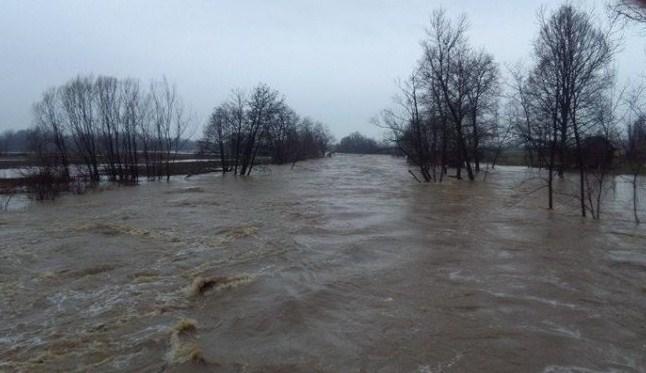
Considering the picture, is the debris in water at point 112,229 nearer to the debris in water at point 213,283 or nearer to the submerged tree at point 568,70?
the debris in water at point 213,283

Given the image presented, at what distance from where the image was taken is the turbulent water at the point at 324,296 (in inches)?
218

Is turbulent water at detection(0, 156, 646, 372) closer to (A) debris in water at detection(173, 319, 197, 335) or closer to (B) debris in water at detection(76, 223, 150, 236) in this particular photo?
(A) debris in water at detection(173, 319, 197, 335)

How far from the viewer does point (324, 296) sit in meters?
7.78

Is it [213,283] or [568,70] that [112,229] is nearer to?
[213,283]

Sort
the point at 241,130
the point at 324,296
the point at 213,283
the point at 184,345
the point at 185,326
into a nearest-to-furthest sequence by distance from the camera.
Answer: the point at 184,345 < the point at 185,326 < the point at 324,296 < the point at 213,283 < the point at 241,130

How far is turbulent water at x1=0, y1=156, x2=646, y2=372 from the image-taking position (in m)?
5.54

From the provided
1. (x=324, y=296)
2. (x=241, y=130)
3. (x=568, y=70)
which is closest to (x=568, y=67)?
(x=568, y=70)

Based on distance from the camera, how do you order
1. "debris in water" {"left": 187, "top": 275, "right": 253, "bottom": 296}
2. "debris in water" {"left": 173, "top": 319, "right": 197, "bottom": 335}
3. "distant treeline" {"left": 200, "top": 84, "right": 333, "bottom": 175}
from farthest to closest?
"distant treeline" {"left": 200, "top": 84, "right": 333, "bottom": 175} → "debris in water" {"left": 187, "top": 275, "right": 253, "bottom": 296} → "debris in water" {"left": 173, "top": 319, "right": 197, "bottom": 335}

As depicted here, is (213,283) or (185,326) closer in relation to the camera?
(185,326)

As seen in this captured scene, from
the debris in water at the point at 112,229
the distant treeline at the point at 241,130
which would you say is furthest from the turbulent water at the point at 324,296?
the distant treeline at the point at 241,130

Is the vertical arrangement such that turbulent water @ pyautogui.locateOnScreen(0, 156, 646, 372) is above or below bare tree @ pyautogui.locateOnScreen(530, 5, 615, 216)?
below

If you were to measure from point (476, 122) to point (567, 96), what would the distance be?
25.0m

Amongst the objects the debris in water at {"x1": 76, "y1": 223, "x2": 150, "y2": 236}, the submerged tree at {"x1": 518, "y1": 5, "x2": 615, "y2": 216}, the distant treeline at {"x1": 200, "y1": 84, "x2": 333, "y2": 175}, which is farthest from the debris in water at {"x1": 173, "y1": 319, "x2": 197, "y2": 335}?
the distant treeline at {"x1": 200, "y1": 84, "x2": 333, "y2": 175}

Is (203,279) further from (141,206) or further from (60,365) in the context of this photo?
(141,206)
